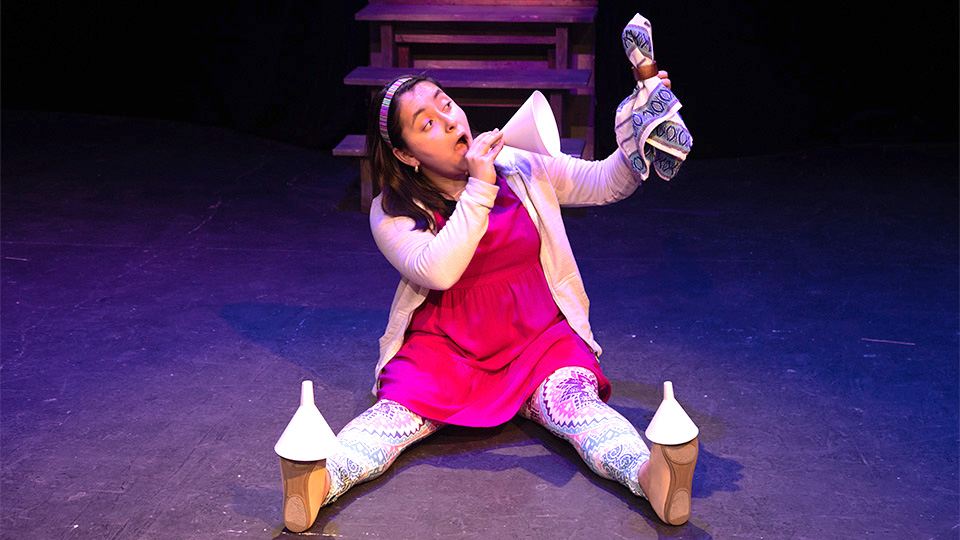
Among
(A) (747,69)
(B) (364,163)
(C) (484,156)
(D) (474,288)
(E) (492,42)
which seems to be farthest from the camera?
(A) (747,69)

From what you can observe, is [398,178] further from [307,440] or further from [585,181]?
[307,440]

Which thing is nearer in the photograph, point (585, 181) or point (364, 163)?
point (585, 181)

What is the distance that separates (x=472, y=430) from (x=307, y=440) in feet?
1.94

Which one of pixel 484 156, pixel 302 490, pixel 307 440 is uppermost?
pixel 484 156

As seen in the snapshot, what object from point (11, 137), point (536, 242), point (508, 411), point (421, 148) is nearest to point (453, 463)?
point (508, 411)

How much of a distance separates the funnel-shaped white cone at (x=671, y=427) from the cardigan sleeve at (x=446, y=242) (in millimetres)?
539

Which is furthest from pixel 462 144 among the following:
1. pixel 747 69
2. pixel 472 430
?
pixel 747 69

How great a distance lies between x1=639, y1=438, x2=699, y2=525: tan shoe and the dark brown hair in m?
0.73

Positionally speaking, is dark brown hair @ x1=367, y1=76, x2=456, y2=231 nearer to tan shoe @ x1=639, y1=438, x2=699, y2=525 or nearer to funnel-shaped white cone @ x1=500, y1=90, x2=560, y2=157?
funnel-shaped white cone @ x1=500, y1=90, x2=560, y2=157

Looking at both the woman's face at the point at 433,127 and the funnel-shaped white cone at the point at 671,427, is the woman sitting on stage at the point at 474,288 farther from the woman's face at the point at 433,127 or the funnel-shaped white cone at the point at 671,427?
the funnel-shaped white cone at the point at 671,427

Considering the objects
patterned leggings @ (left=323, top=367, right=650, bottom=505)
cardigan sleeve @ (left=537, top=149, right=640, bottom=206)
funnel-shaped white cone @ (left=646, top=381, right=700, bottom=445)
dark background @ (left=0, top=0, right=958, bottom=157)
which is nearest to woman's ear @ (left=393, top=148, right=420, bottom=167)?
cardigan sleeve @ (left=537, top=149, right=640, bottom=206)

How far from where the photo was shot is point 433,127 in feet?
6.98

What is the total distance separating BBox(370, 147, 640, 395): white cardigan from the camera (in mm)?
2158

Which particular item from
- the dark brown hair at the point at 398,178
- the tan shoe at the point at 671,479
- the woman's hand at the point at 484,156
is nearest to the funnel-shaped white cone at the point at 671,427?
the tan shoe at the point at 671,479
